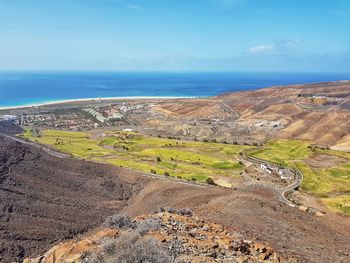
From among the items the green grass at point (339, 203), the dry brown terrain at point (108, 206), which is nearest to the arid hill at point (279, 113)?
the green grass at point (339, 203)

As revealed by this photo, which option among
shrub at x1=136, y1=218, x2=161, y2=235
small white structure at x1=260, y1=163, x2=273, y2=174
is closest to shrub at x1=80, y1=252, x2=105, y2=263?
shrub at x1=136, y1=218, x2=161, y2=235

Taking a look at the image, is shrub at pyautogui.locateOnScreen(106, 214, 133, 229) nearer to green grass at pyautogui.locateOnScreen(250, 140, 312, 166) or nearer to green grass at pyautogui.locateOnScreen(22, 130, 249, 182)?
green grass at pyautogui.locateOnScreen(22, 130, 249, 182)

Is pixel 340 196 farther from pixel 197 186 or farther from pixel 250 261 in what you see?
pixel 250 261

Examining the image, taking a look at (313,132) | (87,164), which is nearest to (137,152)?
(87,164)

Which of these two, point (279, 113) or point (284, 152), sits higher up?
point (279, 113)

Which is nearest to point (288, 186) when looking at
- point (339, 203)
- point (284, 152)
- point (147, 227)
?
point (339, 203)

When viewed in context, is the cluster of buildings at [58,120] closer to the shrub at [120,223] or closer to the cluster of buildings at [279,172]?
the cluster of buildings at [279,172]

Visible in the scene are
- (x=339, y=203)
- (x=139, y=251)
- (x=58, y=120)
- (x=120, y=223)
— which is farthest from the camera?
(x=58, y=120)

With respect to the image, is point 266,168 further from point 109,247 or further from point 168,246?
point 109,247
